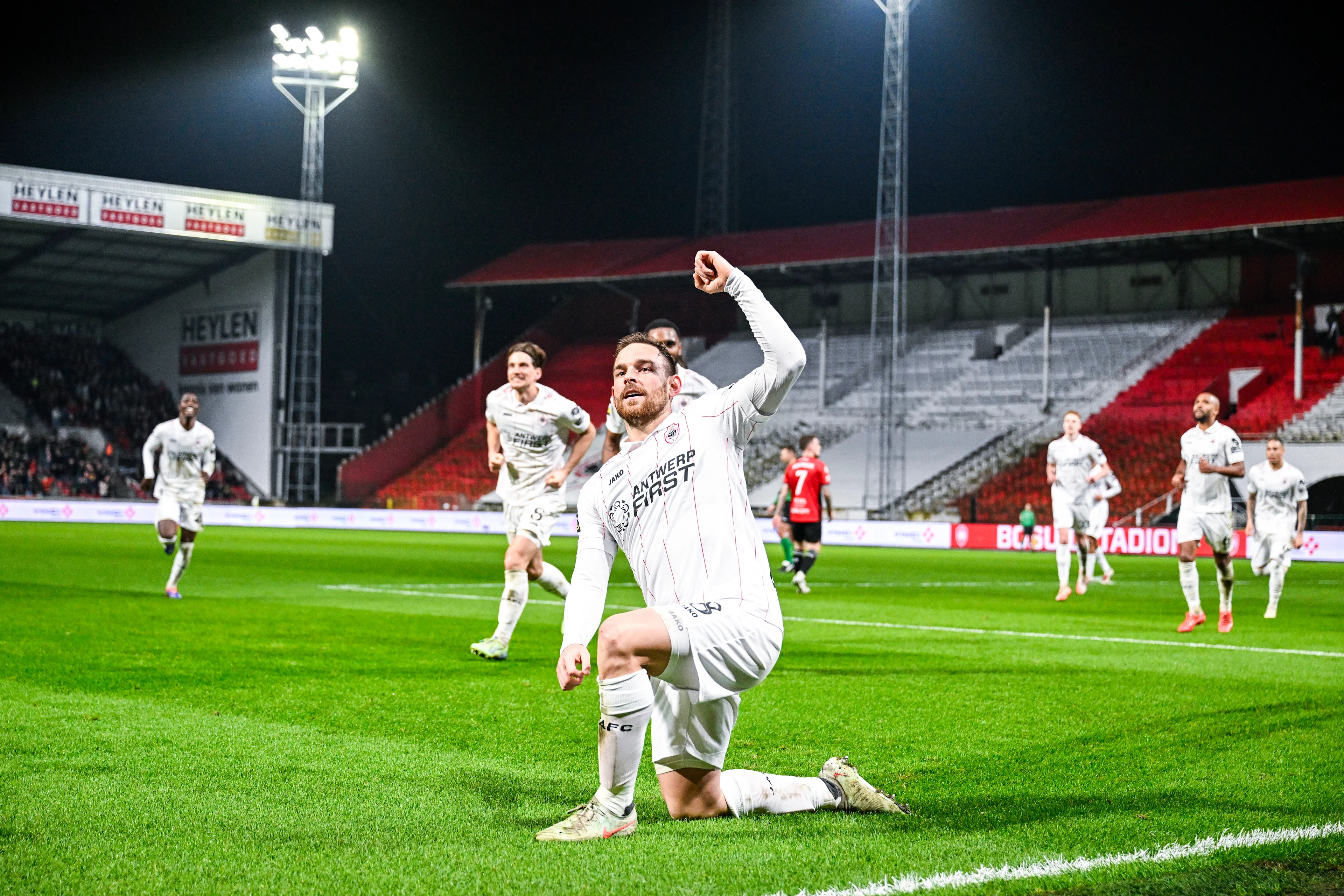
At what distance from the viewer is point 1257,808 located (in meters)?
5.17

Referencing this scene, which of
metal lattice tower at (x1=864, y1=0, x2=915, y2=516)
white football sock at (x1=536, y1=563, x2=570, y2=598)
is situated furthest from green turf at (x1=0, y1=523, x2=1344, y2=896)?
metal lattice tower at (x1=864, y1=0, x2=915, y2=516)

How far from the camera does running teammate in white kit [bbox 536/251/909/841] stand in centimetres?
458

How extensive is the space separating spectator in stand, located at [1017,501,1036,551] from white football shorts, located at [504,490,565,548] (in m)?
24.9

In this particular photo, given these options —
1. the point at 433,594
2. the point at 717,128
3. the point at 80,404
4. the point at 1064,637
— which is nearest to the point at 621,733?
the point at 1064,637

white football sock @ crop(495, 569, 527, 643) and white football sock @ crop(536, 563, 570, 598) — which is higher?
white football sock @ crop(536, 563, 570, 598)

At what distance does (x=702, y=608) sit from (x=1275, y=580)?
13.1 meters

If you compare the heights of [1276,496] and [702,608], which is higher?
[1276,496]

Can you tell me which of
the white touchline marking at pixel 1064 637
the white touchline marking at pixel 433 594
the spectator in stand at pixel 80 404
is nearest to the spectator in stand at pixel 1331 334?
the white touchline marking at pixel 1064 637

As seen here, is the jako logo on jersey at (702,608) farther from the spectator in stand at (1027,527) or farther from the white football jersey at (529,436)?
the spectator in stand at (1027,527)

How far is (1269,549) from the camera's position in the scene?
16.5m

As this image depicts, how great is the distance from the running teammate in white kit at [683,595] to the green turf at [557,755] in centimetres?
16

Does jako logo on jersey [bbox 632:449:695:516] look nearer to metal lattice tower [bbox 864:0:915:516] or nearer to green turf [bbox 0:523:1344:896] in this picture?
green turf [bbox 0:523:1344:896]

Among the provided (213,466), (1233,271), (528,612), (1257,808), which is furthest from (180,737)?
(1233,271)

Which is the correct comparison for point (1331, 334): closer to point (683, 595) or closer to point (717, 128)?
point (717, 128)
